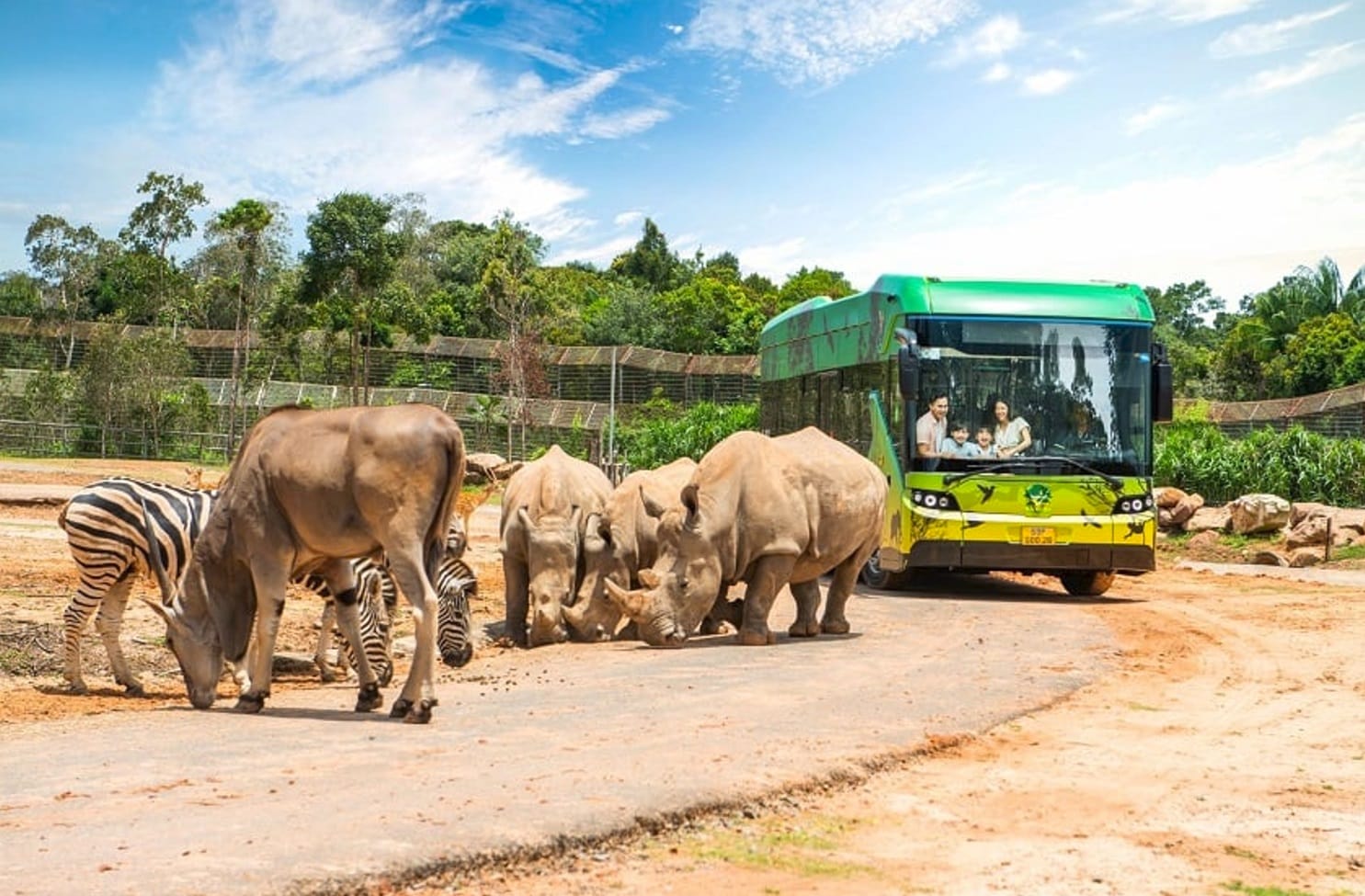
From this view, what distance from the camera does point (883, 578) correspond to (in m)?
19.4

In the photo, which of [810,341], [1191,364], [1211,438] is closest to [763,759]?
[810,341]

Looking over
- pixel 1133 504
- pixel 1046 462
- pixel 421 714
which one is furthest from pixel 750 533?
pixel 1133 504

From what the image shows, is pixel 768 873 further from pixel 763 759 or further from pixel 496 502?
pixel 496 502

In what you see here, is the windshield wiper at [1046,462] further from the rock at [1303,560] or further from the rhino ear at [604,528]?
the rock at [1303,560]

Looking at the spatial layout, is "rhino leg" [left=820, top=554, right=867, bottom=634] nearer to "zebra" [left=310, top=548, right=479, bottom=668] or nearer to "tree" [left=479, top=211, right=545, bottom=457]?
"zebra" [left=310, top=548, right=479, bottom=668]

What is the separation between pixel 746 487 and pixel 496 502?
25.5 m

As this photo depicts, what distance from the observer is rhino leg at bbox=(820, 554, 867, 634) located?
46.0ft

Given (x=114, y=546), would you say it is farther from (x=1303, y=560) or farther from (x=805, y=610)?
(x=1303, y=560)

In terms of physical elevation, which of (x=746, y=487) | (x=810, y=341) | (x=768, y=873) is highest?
(x=810, y=341)

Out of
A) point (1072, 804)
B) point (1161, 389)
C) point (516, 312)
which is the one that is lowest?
point (1072, 804)

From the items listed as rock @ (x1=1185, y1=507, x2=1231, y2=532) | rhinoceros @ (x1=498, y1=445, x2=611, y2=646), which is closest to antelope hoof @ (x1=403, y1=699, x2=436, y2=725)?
rhinoceros @ (x1=498, y1=445, x2=611, y2=646)

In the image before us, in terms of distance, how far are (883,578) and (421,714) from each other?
11452 millimetres

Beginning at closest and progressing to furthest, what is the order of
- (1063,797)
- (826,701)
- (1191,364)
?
(1063,797) < (826,701) < (1191,364)

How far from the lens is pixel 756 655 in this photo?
1210 centimetres
